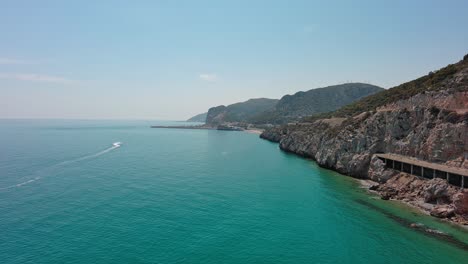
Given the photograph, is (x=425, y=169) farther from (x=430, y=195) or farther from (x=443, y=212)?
(x=443, y=212)

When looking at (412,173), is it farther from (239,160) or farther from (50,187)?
(50,187)

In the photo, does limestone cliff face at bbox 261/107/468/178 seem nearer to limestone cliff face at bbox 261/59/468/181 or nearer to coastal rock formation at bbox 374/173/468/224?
limestone cliff face at bbox 261/59/468/181

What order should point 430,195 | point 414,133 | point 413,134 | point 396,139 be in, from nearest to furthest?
point 430,195 < point 414,133 < point 413,134 < point 396,139

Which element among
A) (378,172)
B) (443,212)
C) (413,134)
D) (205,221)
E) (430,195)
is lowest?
(205,221)

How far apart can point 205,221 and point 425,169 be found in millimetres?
41570

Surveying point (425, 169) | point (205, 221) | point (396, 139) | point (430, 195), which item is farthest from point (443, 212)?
point (205, 221)

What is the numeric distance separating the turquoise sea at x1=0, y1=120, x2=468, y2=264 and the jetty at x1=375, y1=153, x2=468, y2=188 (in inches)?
341

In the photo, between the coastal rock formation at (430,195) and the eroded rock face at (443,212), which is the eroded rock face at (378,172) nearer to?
the coastal rock formation at (430,195)

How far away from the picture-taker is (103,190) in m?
55.1

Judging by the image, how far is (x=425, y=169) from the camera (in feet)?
175

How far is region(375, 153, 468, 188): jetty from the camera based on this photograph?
46466 mm

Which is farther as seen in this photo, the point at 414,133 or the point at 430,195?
the point at 414,133

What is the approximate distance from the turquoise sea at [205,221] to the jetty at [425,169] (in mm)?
8656

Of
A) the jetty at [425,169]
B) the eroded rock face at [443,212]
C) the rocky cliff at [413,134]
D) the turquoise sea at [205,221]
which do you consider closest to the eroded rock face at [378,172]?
the rocky cliff at [413,134]
